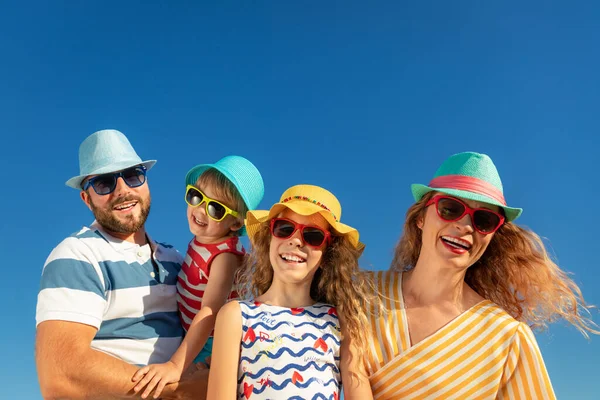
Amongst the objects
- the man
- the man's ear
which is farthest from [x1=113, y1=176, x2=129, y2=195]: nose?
the man's ear

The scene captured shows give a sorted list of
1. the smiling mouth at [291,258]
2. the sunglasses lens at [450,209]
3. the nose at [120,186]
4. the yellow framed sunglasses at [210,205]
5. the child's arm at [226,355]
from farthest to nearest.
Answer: the nose at [120,186]
the yellow framed sunglasses at [210,205]
the sunglasses lens at [450,209]
the smiling mouth at [291,258]
the child's arm at [226,355]

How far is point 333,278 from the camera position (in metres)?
6.17

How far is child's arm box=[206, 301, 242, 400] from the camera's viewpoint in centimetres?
545

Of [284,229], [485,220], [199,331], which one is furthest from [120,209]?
[485,220]

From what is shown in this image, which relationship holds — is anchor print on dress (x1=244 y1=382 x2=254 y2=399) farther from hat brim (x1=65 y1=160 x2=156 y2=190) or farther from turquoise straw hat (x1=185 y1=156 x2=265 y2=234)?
hat brim (x1=65 y1=160 x2=156 y2=190)

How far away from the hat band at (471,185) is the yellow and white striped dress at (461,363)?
4.13 ft

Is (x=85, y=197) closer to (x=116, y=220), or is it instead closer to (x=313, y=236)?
(x=116, y=220)

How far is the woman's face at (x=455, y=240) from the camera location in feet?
20.2

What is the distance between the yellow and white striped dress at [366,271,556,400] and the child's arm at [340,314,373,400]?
0.26 m

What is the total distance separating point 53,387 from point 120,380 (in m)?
0.67

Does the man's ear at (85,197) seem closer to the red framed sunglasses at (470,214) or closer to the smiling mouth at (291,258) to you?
the smiling mouth at (291,258)

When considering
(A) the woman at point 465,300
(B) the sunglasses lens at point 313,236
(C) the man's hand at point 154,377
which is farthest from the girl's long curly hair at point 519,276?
(C) the man's hand at point 154,377

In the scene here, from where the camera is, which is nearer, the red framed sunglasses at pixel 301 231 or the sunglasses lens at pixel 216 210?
the red framed sunglasses at pixel 301 231

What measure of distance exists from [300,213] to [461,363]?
2162mm
